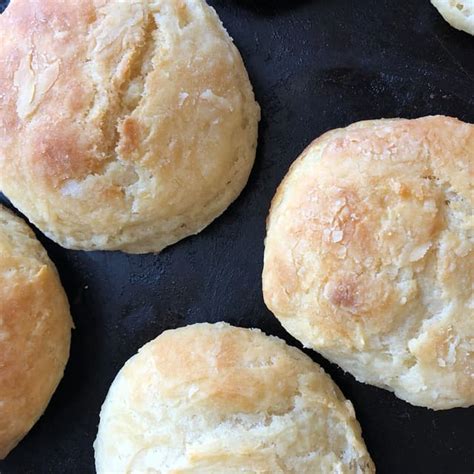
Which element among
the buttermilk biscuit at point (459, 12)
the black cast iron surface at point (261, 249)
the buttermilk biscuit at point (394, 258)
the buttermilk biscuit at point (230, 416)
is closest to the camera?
the buttermilk biscuit at point (394, 258)

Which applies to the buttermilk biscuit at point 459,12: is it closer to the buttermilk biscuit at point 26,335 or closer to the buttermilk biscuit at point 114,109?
the buttermilk biscuit at point 114,109

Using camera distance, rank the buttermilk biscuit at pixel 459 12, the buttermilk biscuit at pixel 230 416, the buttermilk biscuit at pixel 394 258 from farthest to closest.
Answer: the buttermilk biscuit at pixel 459 12 → the buttermilk biscuit at pixel 230 416 → the buttermilk biscuit at pixel 394 258

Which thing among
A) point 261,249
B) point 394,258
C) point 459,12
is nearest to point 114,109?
point 261,249

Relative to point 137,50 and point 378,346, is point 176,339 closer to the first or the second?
point 378,346

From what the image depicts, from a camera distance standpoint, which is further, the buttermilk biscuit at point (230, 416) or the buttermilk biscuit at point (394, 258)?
the buttermilk biscuit at point (230, 416)

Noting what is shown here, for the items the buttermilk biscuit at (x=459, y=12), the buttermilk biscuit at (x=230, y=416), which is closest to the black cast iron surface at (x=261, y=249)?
the buttermilk biscuit at (x=459, y=12)

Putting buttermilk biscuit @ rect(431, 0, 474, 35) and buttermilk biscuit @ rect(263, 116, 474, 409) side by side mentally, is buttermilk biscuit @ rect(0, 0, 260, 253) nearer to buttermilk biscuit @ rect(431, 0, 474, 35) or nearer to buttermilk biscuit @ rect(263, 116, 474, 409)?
buttermilk biscuit @ rect(263, 116, 474, 409)

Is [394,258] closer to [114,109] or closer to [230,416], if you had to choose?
[230,416]
